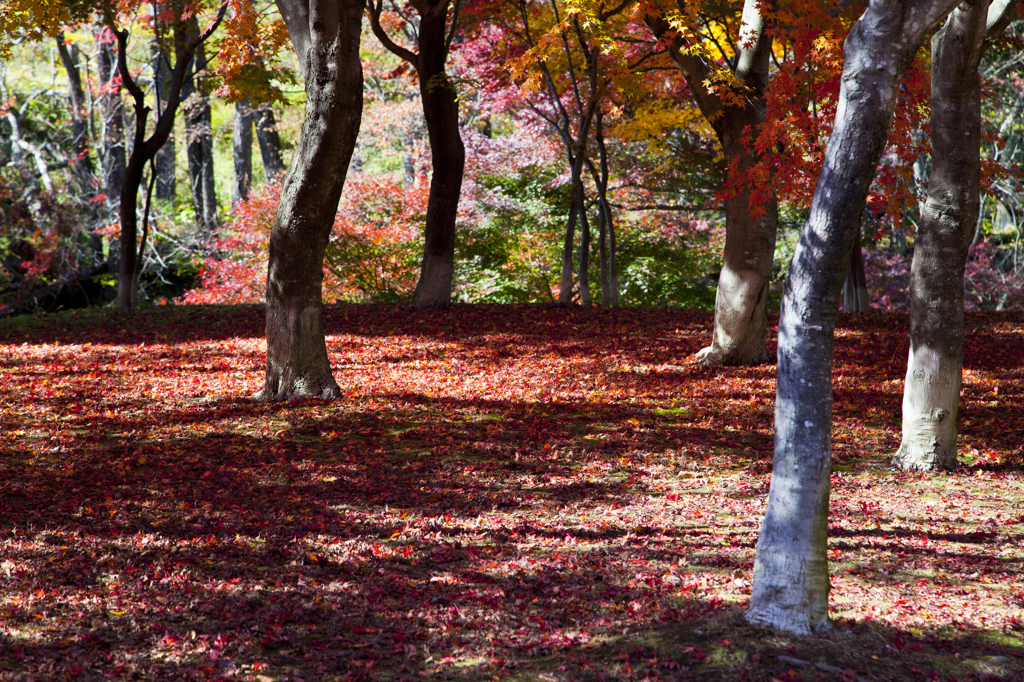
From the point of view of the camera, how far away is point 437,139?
1294 centimetres

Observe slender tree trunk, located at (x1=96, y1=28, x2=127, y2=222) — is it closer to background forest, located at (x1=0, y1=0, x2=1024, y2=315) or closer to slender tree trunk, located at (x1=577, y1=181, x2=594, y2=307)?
background forest, located at (x1=0, y1=0, x2=1024, y2=315)

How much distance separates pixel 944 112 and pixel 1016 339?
7095mm

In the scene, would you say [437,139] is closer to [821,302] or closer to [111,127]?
[821,302]

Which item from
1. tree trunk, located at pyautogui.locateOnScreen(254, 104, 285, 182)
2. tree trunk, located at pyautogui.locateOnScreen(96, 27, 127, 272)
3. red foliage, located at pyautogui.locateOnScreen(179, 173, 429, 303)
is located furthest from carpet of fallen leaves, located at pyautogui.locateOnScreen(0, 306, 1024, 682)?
tree trunk, located at pyautogui.locateOnScreen(254, 104, 285, 182)

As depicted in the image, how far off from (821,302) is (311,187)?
5608 mm

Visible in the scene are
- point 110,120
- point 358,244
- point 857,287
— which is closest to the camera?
point 857,287

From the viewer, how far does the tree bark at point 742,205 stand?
9586mm

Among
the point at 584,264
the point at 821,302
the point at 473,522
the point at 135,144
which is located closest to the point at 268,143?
the point at 135,144

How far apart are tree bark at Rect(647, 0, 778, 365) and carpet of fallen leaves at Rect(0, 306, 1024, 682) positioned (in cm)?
53

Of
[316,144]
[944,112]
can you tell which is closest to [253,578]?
[316,144]

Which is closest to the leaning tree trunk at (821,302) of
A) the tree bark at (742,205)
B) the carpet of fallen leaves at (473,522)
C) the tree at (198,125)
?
the carpet of fallen leaves at (473,522)

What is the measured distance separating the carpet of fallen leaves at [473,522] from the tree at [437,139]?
2.72m

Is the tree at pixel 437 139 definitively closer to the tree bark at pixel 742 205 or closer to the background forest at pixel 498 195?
the background forest at pixel 498 195

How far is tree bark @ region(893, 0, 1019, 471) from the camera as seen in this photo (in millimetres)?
6094
